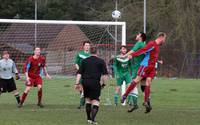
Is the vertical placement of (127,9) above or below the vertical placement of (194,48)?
above

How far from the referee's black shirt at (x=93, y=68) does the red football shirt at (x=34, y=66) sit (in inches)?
220

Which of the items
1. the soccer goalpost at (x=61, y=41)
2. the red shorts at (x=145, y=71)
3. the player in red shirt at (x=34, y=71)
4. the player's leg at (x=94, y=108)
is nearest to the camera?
the player's leg at (x=94, y=108)

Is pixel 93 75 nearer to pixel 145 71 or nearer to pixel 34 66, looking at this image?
pixel 145 71

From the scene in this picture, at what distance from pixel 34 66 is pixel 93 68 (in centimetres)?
583

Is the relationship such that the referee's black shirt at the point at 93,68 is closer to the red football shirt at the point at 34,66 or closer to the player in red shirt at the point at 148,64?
the player in red shirt at the point at 148,64

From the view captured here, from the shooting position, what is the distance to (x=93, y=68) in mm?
14359

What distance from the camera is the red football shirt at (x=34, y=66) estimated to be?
19750 mm

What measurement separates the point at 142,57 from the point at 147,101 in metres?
1.29

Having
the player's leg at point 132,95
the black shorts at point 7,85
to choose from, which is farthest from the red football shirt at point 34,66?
the player's leg at point 132,95

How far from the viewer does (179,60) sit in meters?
55.6

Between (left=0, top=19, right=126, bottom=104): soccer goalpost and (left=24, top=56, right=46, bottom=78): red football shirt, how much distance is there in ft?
16.9

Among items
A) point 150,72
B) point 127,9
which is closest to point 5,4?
point 127,9

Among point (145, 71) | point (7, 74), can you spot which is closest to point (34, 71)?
point (7, 74)

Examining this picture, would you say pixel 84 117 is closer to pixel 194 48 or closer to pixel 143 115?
pixel 143 115
